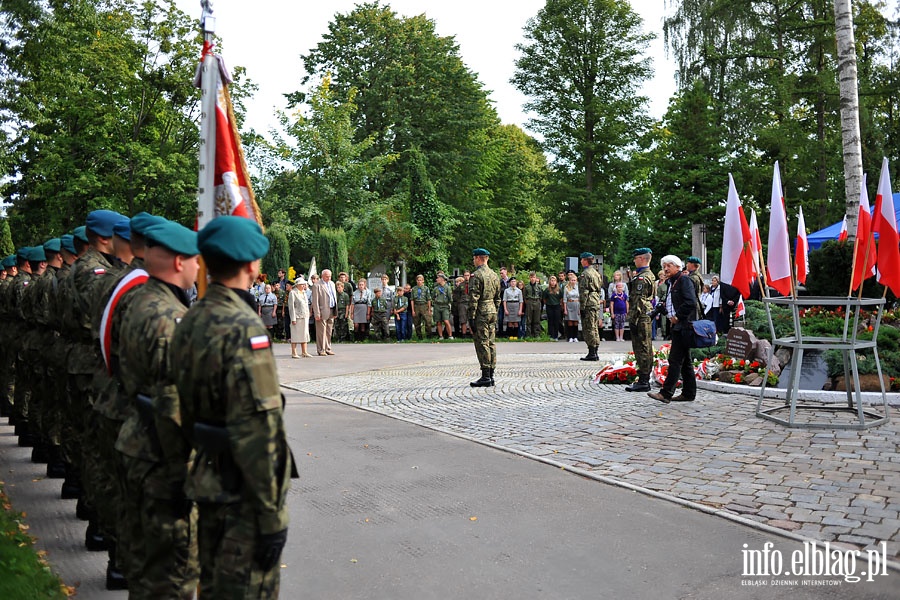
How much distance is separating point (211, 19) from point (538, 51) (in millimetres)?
43105

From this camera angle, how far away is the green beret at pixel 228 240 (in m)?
2.94

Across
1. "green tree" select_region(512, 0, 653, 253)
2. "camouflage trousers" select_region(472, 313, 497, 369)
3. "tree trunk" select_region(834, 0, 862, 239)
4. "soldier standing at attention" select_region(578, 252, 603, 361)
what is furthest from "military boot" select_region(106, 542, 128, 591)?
"green tree" select_region(512, 0, 653, 253)

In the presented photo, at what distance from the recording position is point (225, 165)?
4.37 metres

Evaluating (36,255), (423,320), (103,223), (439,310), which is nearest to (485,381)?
(36,255)

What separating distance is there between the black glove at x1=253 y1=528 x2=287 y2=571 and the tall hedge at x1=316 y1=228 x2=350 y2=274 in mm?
29306

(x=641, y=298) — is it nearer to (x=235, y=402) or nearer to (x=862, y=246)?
(x=862, y=246)

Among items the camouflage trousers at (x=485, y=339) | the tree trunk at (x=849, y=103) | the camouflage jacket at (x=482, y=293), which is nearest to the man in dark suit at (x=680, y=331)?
the camouflage trousers at (x=485, y=339)

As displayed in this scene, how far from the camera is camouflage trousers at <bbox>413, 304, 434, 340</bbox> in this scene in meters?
23.6

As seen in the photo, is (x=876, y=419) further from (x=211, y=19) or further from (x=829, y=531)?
(x=211, y=19)

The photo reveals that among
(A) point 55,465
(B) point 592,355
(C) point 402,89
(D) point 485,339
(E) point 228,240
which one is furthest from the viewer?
(C) point 402,89

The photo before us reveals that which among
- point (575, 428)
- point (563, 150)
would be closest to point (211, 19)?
point (575, 428)

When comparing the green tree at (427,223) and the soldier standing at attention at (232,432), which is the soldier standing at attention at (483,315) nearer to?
the soldier standing at attention at (232,432)

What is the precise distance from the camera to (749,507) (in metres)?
5.57

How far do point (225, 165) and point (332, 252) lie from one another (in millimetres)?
27978
